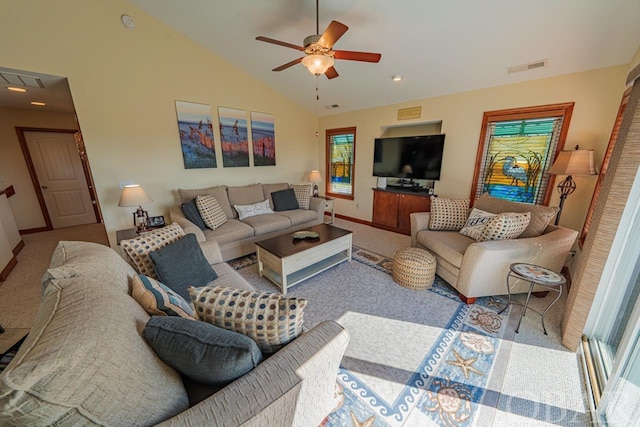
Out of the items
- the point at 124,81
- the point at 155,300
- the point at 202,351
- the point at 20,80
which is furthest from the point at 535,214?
the point at 20,80

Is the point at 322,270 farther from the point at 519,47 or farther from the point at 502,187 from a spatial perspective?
the point at 519,47

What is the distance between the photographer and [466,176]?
345 centimetres

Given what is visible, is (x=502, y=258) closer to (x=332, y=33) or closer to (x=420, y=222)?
(x=420, y=222)

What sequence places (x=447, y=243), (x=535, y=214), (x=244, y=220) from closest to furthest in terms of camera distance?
(x=535, y=214), (x=447, y=243), (x=244, y=220)

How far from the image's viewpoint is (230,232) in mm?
2996

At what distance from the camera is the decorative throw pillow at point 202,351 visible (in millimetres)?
792

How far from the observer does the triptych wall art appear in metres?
3.45

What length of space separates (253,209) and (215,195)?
1.96 feet

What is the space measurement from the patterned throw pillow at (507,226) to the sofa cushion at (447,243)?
0.29 metres

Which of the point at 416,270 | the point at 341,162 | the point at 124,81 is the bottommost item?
the point at 416,270

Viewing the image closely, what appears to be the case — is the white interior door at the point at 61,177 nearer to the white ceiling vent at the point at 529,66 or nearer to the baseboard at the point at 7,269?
the baseboard at the point at 7,269

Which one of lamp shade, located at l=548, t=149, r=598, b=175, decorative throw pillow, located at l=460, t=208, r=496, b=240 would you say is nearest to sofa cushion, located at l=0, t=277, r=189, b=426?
decorative throw pillow, located at l=460, t=208, r=496, b=240

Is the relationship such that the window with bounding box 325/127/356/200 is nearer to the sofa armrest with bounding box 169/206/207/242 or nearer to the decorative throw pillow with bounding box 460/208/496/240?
the decorative throw pillow with bounding box 460/208/496/240

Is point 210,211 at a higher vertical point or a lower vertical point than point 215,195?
lower
